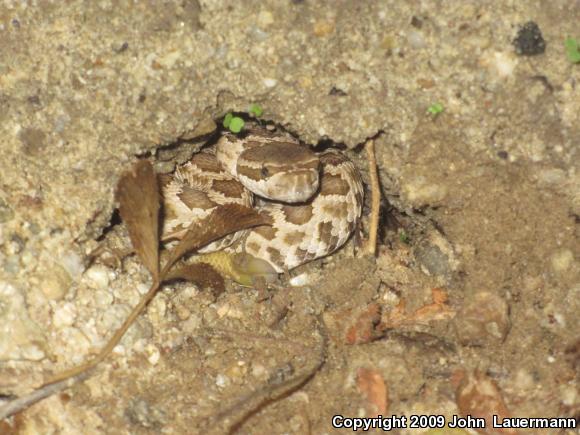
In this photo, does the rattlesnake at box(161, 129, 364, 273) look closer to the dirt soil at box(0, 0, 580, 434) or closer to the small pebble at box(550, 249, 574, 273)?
the dirt soil at box(0, 0, 580, 434)

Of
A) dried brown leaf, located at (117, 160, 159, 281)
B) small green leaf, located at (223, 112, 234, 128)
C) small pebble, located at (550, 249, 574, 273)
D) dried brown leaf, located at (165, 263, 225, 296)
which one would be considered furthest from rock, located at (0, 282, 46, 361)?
small pebble, located at (550, 249, 574, 273)

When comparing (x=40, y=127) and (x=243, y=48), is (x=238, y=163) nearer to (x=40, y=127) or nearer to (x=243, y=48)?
(x=243, y=48)

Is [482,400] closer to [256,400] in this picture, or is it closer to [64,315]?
[256,400]

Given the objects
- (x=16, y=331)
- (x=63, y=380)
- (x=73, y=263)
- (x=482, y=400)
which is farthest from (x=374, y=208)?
(x=16, y=331)

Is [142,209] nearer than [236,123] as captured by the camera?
Yes

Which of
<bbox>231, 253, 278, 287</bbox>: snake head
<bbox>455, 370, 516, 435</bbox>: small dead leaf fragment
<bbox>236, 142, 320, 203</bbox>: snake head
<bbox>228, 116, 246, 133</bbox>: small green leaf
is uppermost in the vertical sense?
<bbox>228, 116, 246, 133</bbox>: small green leaf
